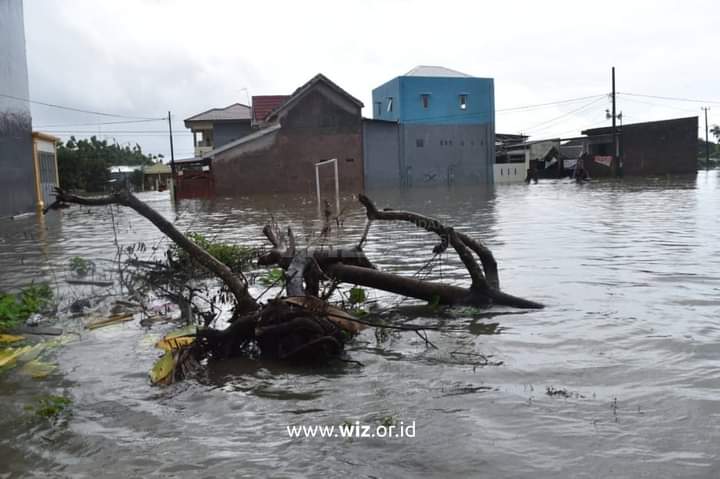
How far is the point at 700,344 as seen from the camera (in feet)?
17.5

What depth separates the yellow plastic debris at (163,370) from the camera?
4.72m

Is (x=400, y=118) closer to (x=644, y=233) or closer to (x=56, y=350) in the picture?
(x=644, y=233)

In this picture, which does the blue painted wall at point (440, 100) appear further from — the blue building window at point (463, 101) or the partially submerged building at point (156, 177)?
the partially submerged building at point (156, 177)

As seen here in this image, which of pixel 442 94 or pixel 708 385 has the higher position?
pixel 442 94

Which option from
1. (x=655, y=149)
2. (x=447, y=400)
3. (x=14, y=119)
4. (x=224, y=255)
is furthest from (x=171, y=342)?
(x=655, y=149)

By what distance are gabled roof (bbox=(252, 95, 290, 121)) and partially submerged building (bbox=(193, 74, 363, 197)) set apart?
4740 millimetres

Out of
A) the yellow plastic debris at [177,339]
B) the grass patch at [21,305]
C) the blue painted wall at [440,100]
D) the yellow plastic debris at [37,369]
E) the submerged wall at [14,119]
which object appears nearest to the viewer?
the yellow plastic debris at [37,369]

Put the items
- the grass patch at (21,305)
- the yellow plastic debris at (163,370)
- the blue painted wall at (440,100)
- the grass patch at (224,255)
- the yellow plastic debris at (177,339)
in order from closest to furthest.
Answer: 1. the yellow plastic debris at (163,370)
2. the yellow plastic debris at (177,339)
3. the grass patch at (21,305)
4. the grass patch at (224,255)
5. the blue painted wall at (440,100)

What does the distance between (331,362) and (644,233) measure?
9.17 m

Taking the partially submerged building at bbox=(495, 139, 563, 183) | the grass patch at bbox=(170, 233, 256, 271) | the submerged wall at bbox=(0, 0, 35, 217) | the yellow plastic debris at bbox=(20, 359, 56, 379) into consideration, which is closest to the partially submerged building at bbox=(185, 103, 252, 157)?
the partially submerged building at bbox=(495, 139, 563, 183)

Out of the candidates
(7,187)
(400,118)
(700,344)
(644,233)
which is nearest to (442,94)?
(400,118)

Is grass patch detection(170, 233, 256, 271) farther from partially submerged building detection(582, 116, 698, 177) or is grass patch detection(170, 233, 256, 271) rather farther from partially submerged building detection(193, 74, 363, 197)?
partially submerged building detection(582, 116, 698, 177)

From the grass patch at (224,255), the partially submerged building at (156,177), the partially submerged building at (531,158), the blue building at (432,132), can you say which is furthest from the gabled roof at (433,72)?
the grass patch at (224,255)

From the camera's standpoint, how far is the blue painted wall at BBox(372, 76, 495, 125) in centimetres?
4766
